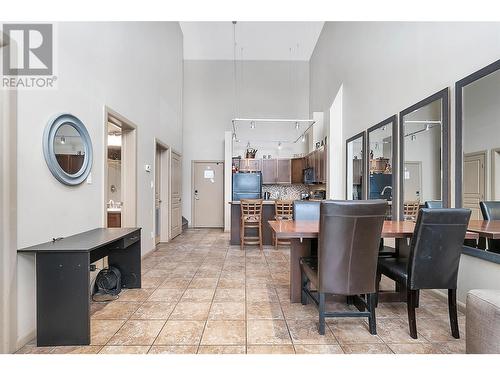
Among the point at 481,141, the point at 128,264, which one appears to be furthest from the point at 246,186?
the point at 481,141

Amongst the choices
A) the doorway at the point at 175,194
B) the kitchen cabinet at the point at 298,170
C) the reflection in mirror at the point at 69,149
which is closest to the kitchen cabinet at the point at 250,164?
the kitchen cabinet at the point at 298,170

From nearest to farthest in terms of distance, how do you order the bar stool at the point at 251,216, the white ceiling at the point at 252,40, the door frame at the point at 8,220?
the door frame at the point at 8,220, the bar stool at the point at 251,216, the white ceiling at the point at 252,40

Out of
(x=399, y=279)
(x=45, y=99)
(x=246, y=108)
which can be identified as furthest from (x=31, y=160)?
(x=246, y=108)

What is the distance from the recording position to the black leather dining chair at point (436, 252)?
6.39ft

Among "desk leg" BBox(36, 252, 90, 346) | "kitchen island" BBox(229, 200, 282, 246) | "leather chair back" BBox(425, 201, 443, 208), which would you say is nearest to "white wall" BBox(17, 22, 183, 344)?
"desk leg" BBox(36, 252, 90, 346)

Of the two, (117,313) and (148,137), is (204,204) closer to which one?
(148,137)

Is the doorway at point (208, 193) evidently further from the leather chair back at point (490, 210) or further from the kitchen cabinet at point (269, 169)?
the leather chair back at point (490, 210)

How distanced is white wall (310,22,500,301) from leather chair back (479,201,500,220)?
41 cm

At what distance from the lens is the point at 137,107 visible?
421cm

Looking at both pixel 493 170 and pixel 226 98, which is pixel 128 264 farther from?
pixel 226 98

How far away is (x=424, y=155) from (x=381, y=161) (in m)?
0.97

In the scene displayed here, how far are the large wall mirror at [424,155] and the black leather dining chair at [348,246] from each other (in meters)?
1.30
